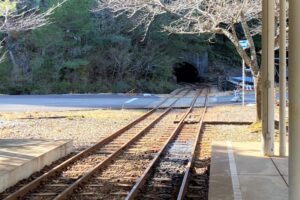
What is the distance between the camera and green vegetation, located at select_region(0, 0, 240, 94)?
39.8 m

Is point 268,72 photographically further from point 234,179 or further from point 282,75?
point 234,179

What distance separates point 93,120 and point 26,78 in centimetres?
2343

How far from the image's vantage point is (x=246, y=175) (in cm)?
749

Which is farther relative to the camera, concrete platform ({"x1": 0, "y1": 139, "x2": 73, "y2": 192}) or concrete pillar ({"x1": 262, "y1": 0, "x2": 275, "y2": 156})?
concrete pillar ({"x1": 262, "y1": 0, "x2": 275, "y2": 156})

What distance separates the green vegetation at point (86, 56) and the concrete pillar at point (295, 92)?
36851mm

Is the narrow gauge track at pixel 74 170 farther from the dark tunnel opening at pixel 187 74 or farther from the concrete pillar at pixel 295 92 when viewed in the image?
the dark tunnel opening at pixel 187 74

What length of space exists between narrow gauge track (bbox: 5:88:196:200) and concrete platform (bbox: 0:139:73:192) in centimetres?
35

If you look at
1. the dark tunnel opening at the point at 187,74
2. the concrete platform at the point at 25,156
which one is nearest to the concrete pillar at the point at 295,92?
the concrete platform at the point at 25,156

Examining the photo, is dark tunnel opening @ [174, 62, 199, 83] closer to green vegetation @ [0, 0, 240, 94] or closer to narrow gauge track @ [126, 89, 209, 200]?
green vegetation @ [0, 0, 240, 94]

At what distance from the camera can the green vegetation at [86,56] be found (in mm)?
39812

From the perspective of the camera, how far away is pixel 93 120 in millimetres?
18875

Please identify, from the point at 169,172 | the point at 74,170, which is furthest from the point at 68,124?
the point at 169,172

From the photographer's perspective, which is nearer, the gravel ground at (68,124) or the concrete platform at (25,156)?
the concrete platform at (25,156)

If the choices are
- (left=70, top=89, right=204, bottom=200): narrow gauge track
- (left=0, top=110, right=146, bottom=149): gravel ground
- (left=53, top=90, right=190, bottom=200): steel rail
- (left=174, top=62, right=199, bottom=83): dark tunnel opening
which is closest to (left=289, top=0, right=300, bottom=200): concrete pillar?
(left=53, top=90, right=190, bottom=200): steel rail
